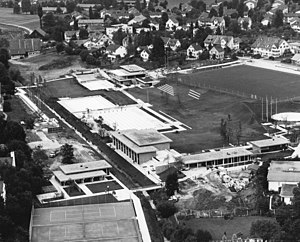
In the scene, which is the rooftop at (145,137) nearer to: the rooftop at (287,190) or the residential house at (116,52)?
the rooftop at (287,190)

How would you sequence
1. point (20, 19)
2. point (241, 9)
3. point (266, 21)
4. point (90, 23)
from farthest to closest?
point (20, 19), point (241, 9), point (90, 23), point (266, 21)

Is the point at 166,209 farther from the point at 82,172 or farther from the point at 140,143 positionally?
the point at 140,143

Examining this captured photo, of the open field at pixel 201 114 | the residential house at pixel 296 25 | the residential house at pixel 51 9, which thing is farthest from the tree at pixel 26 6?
the open field at pixel 201 114

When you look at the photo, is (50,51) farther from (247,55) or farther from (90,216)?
(90,216)

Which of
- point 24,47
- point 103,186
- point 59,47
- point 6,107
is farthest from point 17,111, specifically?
point 24,47

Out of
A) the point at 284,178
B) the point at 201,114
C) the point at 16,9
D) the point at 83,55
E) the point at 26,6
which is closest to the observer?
the point at 284,178

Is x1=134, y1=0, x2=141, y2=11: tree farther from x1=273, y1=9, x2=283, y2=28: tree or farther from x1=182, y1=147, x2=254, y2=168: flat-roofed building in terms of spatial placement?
x1=182, y1=147, x2=254, y2=168: flat-roofed building
